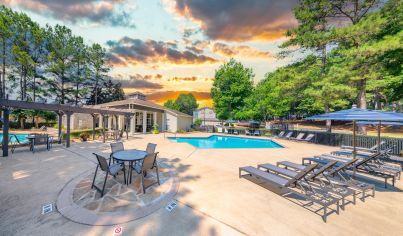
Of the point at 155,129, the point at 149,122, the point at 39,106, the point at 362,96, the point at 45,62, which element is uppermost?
the point at 45,62

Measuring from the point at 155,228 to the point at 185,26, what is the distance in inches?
674

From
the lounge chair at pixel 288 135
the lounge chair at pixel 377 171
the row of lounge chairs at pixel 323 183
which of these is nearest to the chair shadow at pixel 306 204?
the row of lounge chairs at pixel 323 183

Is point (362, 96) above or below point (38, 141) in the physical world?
above

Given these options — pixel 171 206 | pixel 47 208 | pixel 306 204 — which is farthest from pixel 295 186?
pixel 47 208

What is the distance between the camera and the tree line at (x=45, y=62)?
21.2 m

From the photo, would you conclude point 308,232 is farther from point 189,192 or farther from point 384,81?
point 384,81

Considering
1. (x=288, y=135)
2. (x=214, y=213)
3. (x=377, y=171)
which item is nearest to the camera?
(x=214, y=213)

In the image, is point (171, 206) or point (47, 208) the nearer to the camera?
point (47, 208)

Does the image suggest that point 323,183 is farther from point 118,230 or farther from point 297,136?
point 297,136

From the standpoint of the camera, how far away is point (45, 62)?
24734 millimetres

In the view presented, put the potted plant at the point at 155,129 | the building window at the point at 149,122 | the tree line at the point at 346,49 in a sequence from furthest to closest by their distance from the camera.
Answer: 1. the building window at the point at 149,122
2. the potted plant at the point at 155,129
3. the tree line at the point at 346,49

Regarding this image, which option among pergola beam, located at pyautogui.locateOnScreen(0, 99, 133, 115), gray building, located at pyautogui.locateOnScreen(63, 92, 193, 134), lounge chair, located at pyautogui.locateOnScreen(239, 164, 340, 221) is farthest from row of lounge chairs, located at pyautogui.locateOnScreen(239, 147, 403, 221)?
gray building, located at pyautogui.locateOnScreen(63, 92, 193, 134)

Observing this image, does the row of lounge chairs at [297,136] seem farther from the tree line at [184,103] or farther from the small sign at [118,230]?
the tree line at [184,103]

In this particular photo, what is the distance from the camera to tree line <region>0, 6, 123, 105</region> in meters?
21.2
